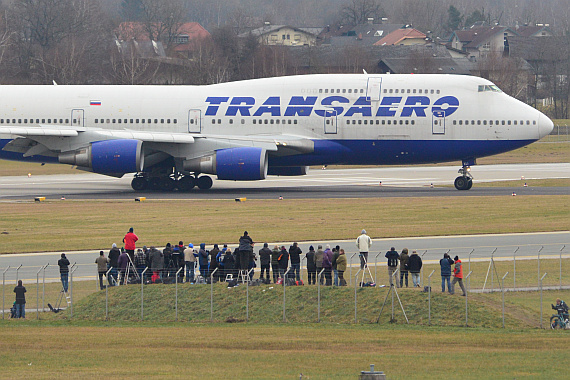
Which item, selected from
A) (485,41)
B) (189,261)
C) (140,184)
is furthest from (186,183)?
(485,41)

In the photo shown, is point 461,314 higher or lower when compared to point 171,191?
lower

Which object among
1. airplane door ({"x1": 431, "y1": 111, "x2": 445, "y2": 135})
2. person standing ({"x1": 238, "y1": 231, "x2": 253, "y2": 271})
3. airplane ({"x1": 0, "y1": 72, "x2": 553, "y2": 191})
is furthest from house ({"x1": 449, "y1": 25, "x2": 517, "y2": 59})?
person standing ({"x1": 238, "y1": 231, "x2": 253, "y2": 271})

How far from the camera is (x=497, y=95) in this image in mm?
51812

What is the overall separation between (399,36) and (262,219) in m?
150

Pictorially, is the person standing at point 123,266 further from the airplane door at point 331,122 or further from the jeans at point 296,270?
the airplane door at point 331,122

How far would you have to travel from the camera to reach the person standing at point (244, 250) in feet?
95.2

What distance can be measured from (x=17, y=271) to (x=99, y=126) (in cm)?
2510

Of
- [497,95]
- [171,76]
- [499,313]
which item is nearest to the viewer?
[499,313]

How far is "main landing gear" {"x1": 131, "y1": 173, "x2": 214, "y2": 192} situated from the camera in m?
54.2

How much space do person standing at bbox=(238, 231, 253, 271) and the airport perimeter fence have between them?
372 mm

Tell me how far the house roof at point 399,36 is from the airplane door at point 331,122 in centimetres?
13566

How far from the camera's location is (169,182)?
54188mm

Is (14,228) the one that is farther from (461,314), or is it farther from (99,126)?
(461,314)

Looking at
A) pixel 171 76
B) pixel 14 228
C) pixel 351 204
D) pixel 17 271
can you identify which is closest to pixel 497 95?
pixel 351 204
